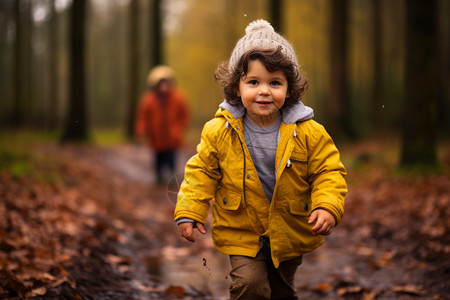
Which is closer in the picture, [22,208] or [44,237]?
[44,237]

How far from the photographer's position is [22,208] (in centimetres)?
510

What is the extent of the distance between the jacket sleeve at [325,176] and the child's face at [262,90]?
0.36m

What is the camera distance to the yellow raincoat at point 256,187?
2.79 metres

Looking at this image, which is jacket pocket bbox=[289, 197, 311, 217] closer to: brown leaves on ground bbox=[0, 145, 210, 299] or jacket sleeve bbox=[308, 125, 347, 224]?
jacket sleeve bbox=[308, 125, 347, 224]

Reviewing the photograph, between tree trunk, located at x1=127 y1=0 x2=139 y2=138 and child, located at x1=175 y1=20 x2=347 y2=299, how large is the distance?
1728cm

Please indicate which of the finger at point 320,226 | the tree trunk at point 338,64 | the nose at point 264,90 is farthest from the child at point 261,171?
the tree trunk at point 338,64

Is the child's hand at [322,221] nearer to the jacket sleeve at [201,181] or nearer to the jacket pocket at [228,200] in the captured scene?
the jacket pocket at [228,200]

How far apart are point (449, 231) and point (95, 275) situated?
383 cm

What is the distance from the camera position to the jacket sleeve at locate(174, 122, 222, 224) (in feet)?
9.26

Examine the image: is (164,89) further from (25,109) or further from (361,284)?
(25,109)

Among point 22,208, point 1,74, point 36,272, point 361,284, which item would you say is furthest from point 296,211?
point 1,74

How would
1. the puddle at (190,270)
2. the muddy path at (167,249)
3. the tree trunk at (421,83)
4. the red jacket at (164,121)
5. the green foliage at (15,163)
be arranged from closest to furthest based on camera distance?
the muddy path at (167,249) < the puddle at (190,270) < the green foliage at (15,163) < the tree trunk at (421,83) < the red jacket at (164,121)

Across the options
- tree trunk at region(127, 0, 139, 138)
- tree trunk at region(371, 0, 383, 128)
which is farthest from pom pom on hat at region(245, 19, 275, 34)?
tree trunk at region(371, 0, 383, 128)

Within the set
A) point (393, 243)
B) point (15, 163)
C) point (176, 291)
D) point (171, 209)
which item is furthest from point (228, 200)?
point (15, 163)
